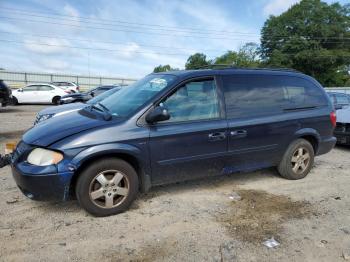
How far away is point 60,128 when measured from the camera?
4133 mm

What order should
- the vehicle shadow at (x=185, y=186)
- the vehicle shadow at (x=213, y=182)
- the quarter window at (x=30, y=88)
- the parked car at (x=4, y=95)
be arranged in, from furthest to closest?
the quarter window at (x=30, y=88)
the parked car at (x=4, y=95)
the vehicle shadow at (x=213, y=182)
the vehicle shadow at (x=185, y=186)

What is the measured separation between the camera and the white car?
72.0ft

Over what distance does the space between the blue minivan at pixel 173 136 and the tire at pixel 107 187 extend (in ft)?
0.04

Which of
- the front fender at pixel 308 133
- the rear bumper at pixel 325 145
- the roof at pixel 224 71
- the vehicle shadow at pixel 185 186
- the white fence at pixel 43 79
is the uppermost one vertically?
the white fence at pixel 43 79

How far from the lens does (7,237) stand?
11.9 feet

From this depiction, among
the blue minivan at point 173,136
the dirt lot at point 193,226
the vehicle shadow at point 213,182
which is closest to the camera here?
the dirt lot at point 193,226

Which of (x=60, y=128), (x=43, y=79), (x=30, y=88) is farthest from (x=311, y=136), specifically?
(x=43, y=79)

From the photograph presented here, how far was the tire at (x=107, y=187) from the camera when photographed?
13.0 ft

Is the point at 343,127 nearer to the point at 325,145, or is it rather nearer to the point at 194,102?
the point at 325,145

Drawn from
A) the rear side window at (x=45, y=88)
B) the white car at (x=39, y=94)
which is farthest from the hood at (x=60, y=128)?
the rear side window at (x=45, y=88)

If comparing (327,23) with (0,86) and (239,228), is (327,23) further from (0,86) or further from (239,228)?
(239,228)

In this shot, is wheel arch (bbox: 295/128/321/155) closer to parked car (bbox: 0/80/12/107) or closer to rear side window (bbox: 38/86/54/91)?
parked car (bbox: 0/80/12/107)

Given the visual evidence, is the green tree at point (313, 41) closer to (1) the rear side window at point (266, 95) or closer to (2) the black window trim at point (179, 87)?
(1) the rear side window at point (266, 95)

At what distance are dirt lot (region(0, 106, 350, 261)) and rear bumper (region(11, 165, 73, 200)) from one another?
338 millimetres
